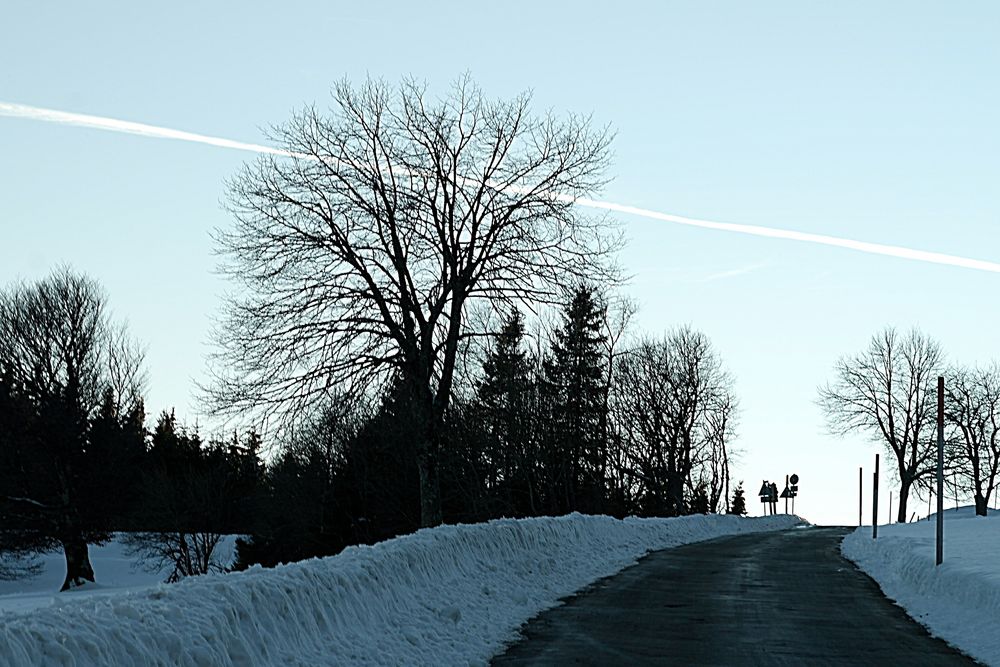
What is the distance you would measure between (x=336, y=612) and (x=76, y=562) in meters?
46.7

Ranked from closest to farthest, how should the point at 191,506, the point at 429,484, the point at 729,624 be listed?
the point at 729,624
the point at 429,484
the point at 191,506

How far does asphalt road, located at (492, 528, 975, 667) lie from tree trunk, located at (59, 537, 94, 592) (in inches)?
1450

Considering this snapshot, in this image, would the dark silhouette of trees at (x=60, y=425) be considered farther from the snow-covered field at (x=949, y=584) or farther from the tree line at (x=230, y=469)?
the snow-covered field at (x=949, y=584)

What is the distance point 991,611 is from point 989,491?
242 ft

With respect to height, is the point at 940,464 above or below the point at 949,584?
above

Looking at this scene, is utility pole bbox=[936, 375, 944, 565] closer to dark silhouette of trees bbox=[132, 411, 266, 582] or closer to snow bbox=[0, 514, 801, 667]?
snow bbox=[0, 514, 801, 667]

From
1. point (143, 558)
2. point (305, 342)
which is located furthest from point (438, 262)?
point (143, 558)

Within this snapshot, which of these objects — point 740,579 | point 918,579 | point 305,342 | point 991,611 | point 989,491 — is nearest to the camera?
point 991,611

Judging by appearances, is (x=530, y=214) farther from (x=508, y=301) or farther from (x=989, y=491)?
(x=989, y=491)

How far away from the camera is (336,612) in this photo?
12094mm

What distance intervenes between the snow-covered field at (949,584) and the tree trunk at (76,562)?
3673 centimetres

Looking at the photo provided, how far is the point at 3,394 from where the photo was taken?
54.9 m

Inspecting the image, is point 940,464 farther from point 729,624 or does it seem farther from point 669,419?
point 669,419

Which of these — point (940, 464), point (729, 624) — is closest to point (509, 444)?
point (940, 464)
